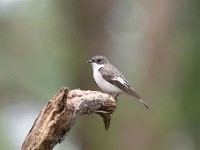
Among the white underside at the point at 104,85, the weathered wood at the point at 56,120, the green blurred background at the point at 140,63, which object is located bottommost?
the green blurred background at the point at 140,63

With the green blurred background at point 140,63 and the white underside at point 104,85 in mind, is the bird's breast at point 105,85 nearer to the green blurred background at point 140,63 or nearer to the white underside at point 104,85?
A: the white underside at point 104,85

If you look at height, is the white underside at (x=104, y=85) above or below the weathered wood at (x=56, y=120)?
below

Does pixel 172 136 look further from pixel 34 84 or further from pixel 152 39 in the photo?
pixel 34 84

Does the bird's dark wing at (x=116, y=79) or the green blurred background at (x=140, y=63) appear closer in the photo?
the bird's dark wing at (x=116, y=79)

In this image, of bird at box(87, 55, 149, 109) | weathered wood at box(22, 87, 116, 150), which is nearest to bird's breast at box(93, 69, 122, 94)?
bird at box(87, 55, 149, 109)

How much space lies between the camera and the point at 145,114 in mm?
12250

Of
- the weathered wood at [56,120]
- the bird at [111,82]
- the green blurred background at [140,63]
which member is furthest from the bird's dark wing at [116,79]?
the green blurred background at [140,63]

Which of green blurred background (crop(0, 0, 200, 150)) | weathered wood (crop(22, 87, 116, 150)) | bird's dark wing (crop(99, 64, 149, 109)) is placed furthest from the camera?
green blurred background (crop(0, 0, 200, 150))

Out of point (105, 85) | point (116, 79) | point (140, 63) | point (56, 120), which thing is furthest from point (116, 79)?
point (140, 63)

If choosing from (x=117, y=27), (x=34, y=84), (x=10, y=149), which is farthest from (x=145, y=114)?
(x=34, y=84)

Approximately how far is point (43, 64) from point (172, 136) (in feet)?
15.4

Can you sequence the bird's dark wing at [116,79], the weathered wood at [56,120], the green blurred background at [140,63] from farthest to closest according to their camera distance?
the green blurred background at [140,63], the bird's dark wing at [116,79], the weathered wood at [56,120]

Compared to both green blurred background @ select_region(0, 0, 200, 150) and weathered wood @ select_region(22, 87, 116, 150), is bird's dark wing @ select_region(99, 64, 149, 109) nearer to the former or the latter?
weathered wood @ select_region(22, 87, 116, 150)

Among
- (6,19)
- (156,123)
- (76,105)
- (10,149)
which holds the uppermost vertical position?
(76,105)
